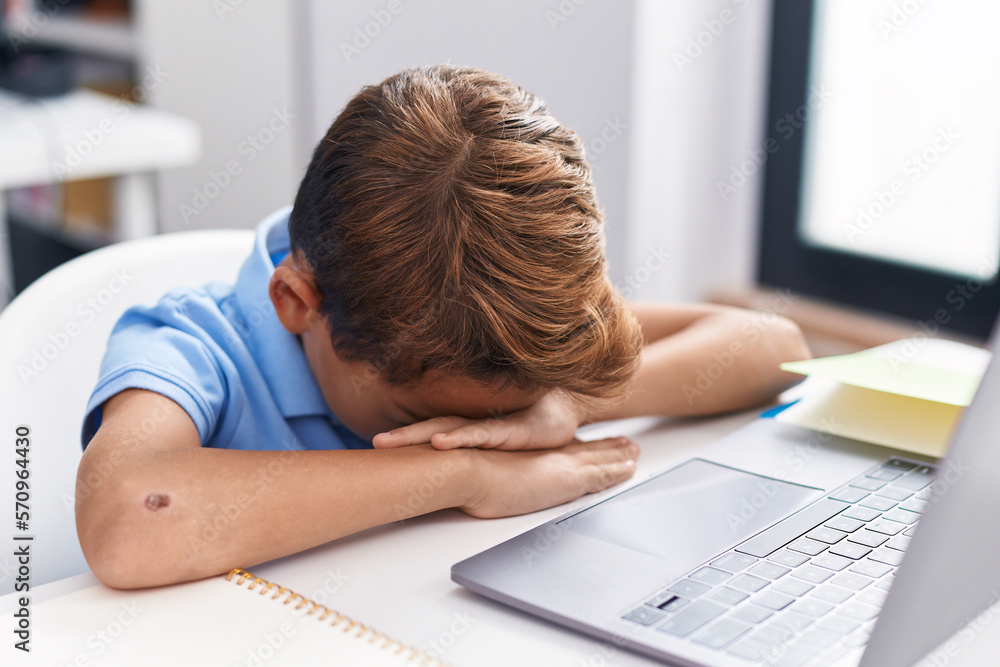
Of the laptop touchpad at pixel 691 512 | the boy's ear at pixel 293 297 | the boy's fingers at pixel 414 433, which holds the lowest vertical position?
the laptop touchpad at pixel 691 512

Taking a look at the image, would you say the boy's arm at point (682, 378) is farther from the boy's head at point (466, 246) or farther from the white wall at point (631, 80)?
the white wall at point (631, 80)

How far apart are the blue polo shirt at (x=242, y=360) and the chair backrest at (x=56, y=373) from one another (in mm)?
72

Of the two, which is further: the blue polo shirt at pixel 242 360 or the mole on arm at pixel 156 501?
the blue polo shirt at pixel 242 360

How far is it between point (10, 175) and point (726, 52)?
1.23m

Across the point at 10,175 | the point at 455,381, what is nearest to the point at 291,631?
the point at 455,381

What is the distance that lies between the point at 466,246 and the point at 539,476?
18 centimetres

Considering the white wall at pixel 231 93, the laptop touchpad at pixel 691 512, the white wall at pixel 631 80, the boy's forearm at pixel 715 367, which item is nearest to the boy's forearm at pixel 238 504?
the laptop touchpad at pixel 691 512

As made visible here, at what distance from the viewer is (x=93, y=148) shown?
1631 millimetres

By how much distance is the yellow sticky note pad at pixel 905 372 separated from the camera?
2.47ft

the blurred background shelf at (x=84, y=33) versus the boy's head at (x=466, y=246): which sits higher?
the blurred background shelf at (x=84, y=33)

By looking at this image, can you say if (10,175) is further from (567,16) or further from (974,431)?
(974,431)

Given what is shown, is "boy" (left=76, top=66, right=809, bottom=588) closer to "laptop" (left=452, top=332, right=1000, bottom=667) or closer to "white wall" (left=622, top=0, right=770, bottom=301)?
"laptop" (left=452, top=332, right=1000, bottom=667)

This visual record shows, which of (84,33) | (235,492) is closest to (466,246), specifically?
(235,492)

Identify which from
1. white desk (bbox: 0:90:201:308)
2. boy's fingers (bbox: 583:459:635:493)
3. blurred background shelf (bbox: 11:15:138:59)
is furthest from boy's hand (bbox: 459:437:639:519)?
blurred background shelf (bbox: 11:15:138:59)
